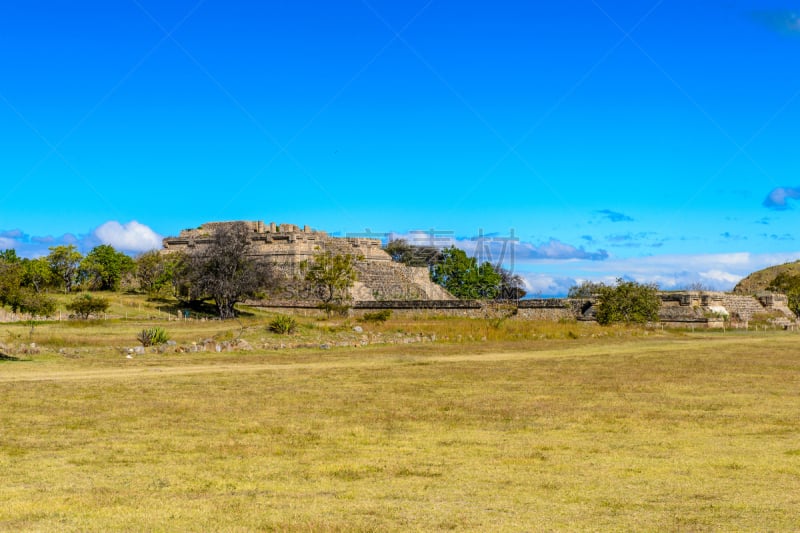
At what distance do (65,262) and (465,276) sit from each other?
4267cm

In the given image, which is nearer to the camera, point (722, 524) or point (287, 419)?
point (722, 524)

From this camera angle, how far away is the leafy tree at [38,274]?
246 ft

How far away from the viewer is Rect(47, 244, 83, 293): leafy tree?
8212 cm

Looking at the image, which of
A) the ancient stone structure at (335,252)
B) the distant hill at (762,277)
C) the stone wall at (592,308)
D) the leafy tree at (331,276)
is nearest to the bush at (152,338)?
the stone wall at (592,308)

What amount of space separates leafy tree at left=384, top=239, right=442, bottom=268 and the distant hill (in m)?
36.4

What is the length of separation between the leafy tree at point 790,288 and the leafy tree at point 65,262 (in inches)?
2536

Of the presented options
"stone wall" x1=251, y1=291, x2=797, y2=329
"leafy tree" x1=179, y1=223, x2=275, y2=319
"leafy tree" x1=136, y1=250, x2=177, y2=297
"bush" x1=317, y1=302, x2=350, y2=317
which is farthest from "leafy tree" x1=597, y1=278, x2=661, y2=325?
"leafy tree" x1=136, y1=250, x2=177, y2=297

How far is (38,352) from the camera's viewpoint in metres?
31.1

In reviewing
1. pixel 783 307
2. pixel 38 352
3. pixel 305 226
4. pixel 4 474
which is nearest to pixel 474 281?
pixel 305 226

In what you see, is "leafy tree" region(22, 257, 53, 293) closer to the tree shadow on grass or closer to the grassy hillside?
the tree shadow on grass

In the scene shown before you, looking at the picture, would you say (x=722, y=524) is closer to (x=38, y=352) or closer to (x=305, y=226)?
(x=38, y=352)

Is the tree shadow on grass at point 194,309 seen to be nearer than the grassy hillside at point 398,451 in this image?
No

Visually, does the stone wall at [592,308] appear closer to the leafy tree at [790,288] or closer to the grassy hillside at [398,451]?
the leafy tree at [790,288]

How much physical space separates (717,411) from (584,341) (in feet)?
93.3
